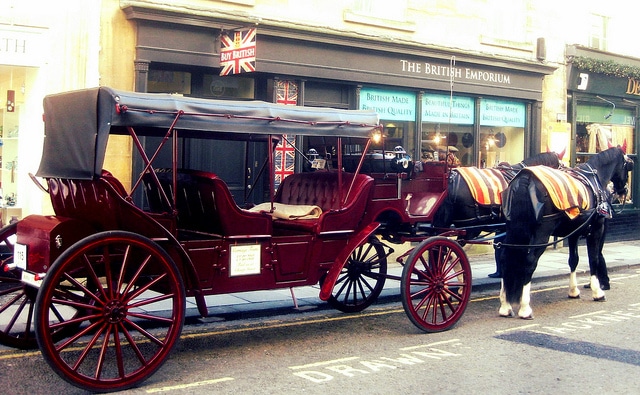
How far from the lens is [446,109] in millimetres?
15414

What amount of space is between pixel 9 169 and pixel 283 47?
4.70 m

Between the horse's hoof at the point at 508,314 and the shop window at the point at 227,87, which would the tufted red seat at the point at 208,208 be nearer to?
the horse's hoof at the point at 508,314

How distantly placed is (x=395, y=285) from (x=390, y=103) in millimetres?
4385

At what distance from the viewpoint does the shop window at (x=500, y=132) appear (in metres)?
16.2

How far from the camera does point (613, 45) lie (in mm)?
18812

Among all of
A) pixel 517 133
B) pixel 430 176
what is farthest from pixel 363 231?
pixel 517 133

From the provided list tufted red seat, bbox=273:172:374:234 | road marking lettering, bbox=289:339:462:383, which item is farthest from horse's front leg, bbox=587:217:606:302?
tufted red seat, bbox=273:172:374:234

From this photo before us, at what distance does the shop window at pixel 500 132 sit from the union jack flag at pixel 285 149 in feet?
16.6

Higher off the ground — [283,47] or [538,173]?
[283,47]

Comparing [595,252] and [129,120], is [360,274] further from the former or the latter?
[129,120]

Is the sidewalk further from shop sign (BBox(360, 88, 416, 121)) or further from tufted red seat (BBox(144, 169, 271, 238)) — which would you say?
shop sign (BBox(360, 88, 416, 121))

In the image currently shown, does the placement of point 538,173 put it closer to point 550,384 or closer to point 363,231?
point 363,231

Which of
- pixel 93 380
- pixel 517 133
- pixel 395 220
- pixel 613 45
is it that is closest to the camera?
pixel 93 380

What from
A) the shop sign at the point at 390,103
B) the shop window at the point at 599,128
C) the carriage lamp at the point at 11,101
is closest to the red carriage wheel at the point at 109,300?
the carriage lamp at the point at 11,101
